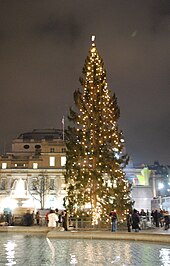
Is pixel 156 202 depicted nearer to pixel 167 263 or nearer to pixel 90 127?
pixel 90 127

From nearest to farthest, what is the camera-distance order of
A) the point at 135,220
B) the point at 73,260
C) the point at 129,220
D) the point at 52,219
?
the point at 73,260
the point at 52,219
the point at 135,220
the point at 129,220

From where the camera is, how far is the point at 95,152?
2661 cm

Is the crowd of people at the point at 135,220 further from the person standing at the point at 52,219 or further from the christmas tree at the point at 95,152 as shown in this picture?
the person standing at the point at 52,219

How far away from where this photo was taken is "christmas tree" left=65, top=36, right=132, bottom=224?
85.7 feet

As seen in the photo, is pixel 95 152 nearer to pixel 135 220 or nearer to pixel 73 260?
pixel 135 220

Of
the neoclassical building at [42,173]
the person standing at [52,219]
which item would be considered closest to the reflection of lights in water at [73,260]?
the person standing at [52,219]

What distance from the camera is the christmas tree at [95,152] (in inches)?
1029

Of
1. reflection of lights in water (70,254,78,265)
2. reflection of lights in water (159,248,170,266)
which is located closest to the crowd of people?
reflection of lights in water (159,248,170,266)

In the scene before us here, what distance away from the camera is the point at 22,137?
82.9m

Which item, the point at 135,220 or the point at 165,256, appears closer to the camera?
the point at 165,256

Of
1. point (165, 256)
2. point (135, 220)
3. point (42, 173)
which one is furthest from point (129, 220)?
point (42, 173)

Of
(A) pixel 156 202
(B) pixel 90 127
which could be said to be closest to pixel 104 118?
(B) pixel 90 127

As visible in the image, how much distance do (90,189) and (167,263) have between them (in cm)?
1648

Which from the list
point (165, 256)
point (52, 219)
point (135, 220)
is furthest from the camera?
point (135, 220)
